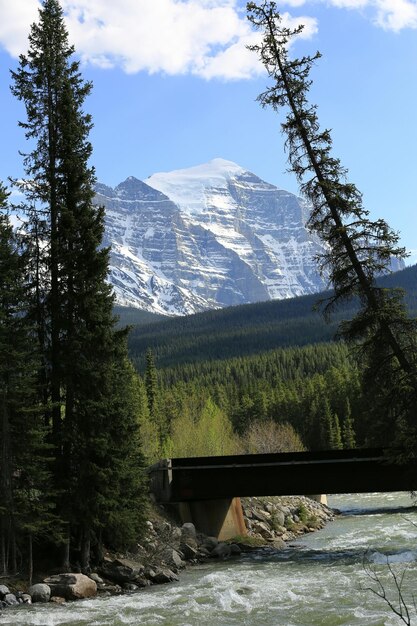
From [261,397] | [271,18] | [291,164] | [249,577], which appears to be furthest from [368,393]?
[261,397]

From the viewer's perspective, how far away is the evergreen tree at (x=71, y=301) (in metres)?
22.7

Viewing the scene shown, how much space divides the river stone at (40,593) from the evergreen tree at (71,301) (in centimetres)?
210

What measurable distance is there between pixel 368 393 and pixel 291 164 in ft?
19.8

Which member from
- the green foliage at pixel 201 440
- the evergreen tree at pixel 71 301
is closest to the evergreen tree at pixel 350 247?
the evergreen tree at pixel 71 301

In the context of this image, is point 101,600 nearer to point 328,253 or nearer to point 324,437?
point 328,253

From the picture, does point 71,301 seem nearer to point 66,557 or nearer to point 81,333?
point 81,333

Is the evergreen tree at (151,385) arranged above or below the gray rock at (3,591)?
above

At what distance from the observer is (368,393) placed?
18172 millimetres

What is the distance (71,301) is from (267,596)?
10.8 meters

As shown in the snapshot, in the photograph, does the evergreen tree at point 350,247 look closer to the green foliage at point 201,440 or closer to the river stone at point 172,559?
the river stone at point 172,559

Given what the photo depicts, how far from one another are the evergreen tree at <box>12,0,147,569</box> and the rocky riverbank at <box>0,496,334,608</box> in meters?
1.40

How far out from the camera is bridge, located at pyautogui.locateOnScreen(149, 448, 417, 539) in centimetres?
3116

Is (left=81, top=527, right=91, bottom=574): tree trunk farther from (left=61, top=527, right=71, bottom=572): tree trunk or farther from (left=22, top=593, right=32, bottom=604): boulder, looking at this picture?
(left=22, top=593, right=32, bottom=604): boulder

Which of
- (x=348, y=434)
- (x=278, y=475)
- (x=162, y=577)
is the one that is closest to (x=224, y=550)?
(x=278, y=475)
